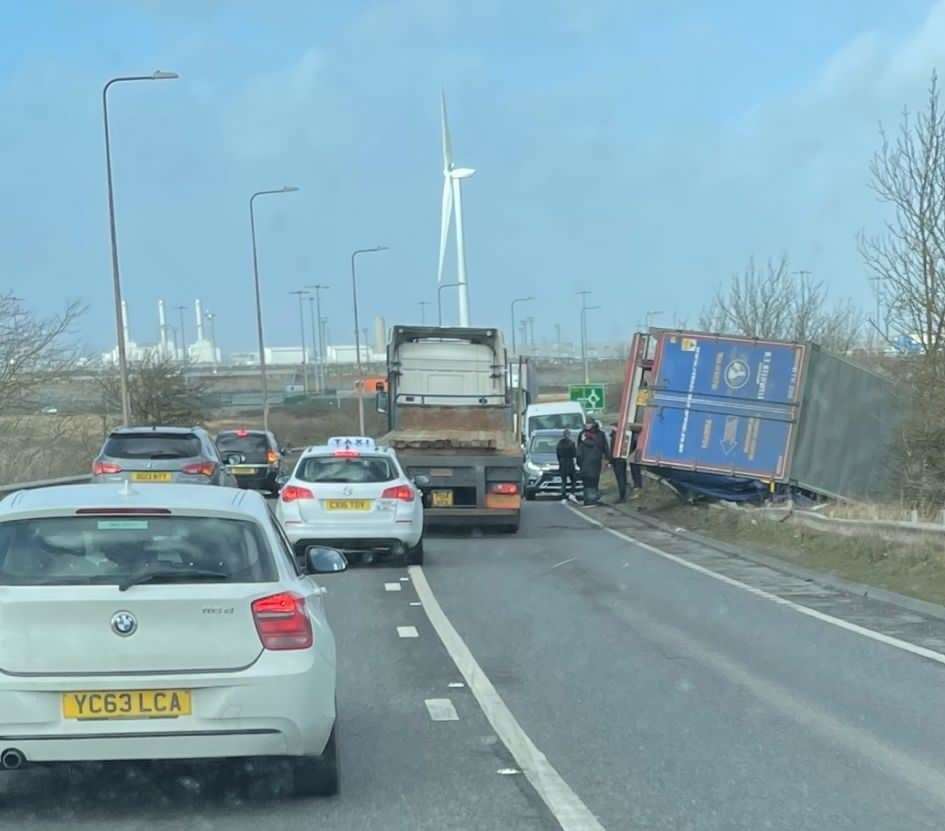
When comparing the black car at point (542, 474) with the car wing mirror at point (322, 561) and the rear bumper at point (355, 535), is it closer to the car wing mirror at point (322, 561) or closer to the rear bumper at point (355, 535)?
the rear bumper at point (355, 535)

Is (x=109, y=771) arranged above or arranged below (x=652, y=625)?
above

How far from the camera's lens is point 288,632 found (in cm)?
645

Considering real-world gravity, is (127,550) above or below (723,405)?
above

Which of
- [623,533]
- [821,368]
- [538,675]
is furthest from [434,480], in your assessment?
[538,675]

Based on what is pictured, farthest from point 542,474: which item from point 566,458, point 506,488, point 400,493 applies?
point 400,493

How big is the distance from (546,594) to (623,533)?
9.31 meters

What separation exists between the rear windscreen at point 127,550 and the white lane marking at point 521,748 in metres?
1.70

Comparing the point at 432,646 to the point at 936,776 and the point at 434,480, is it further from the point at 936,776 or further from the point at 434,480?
the point at 434,480

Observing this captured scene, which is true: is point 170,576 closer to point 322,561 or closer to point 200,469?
point 322,561

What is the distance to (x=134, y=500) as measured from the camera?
267 inches

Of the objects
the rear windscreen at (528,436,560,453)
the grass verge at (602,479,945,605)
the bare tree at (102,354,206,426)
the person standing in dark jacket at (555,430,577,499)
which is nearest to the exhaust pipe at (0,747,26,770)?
the grass verge at (602,479,945,605)

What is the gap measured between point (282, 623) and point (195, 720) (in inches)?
21.9

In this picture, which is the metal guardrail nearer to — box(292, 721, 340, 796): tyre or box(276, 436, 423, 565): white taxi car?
box(276, 436, 423, 565): white taxi car

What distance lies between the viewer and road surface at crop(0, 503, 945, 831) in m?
6.71
